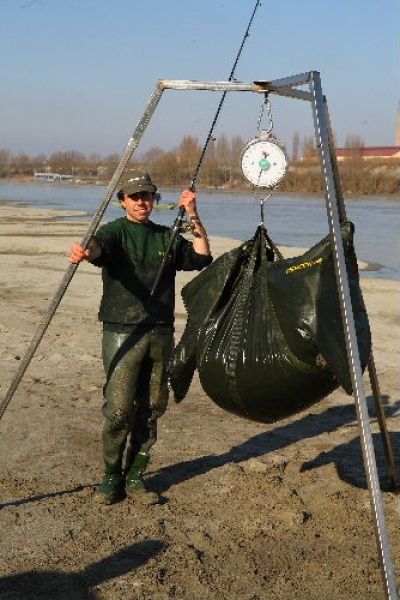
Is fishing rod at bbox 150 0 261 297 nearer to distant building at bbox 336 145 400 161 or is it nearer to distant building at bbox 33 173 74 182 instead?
distant building at bbox 336 145 400 161

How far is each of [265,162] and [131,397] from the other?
1.39 metres

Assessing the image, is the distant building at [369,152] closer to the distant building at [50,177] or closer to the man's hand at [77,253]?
the distant building at [50,177]

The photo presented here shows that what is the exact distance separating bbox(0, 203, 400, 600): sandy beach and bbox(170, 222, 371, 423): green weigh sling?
2.06 feet

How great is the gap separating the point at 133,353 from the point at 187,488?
93 cm

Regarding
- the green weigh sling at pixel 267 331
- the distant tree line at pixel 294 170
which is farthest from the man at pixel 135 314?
the distant tree line at pixel 294 170

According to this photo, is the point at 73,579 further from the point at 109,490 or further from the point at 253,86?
the point at 253,86

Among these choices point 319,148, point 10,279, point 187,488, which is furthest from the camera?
point 10,279

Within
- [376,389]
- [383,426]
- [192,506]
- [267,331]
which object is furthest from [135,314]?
[383,426]

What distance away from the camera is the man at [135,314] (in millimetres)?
3947

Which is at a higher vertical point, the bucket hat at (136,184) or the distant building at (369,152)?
the distant building at (369,152)

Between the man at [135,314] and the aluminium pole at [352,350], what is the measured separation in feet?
3.58

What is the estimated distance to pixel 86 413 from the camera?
567 centimetres

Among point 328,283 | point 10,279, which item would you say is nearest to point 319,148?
point 328,283

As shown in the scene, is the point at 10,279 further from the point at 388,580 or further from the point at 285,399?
the point at 388,580
